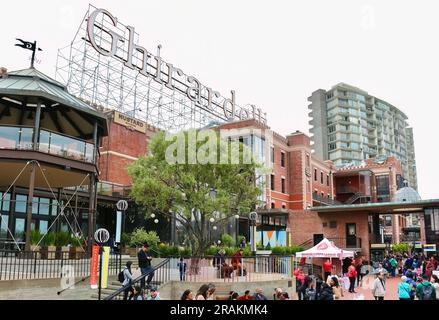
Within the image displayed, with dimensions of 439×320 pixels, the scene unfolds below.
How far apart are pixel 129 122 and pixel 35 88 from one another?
22.1m

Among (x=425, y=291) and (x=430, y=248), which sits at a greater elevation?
(x=430, y=248)

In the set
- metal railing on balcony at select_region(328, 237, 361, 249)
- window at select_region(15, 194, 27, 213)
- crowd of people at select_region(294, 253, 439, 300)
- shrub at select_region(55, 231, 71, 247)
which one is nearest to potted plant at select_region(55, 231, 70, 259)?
shrub at select_region(55, 231, 71, 247)

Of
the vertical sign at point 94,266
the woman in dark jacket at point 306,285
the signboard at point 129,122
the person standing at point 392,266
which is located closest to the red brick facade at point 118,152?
the signboard at point 129,122

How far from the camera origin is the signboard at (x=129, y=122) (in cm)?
3922

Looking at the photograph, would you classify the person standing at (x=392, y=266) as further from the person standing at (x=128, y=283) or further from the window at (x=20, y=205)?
the window at (x=20, y=205)

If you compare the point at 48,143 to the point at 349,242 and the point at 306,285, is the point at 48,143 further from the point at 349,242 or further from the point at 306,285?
the point at 349,242

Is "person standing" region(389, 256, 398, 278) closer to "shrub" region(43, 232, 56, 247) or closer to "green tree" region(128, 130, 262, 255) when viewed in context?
"green tree" region(128, 130, 262, 255)

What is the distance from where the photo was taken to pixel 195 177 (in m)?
20.4

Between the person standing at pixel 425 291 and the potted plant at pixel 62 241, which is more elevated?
the potted plant at pixel 62 241

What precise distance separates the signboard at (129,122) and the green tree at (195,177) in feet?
61.9

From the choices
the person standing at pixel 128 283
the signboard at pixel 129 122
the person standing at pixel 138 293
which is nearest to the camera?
the person standing at pixel 138 293

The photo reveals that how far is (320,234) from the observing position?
122 feet

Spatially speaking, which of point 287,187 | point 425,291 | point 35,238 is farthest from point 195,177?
point 287,187
